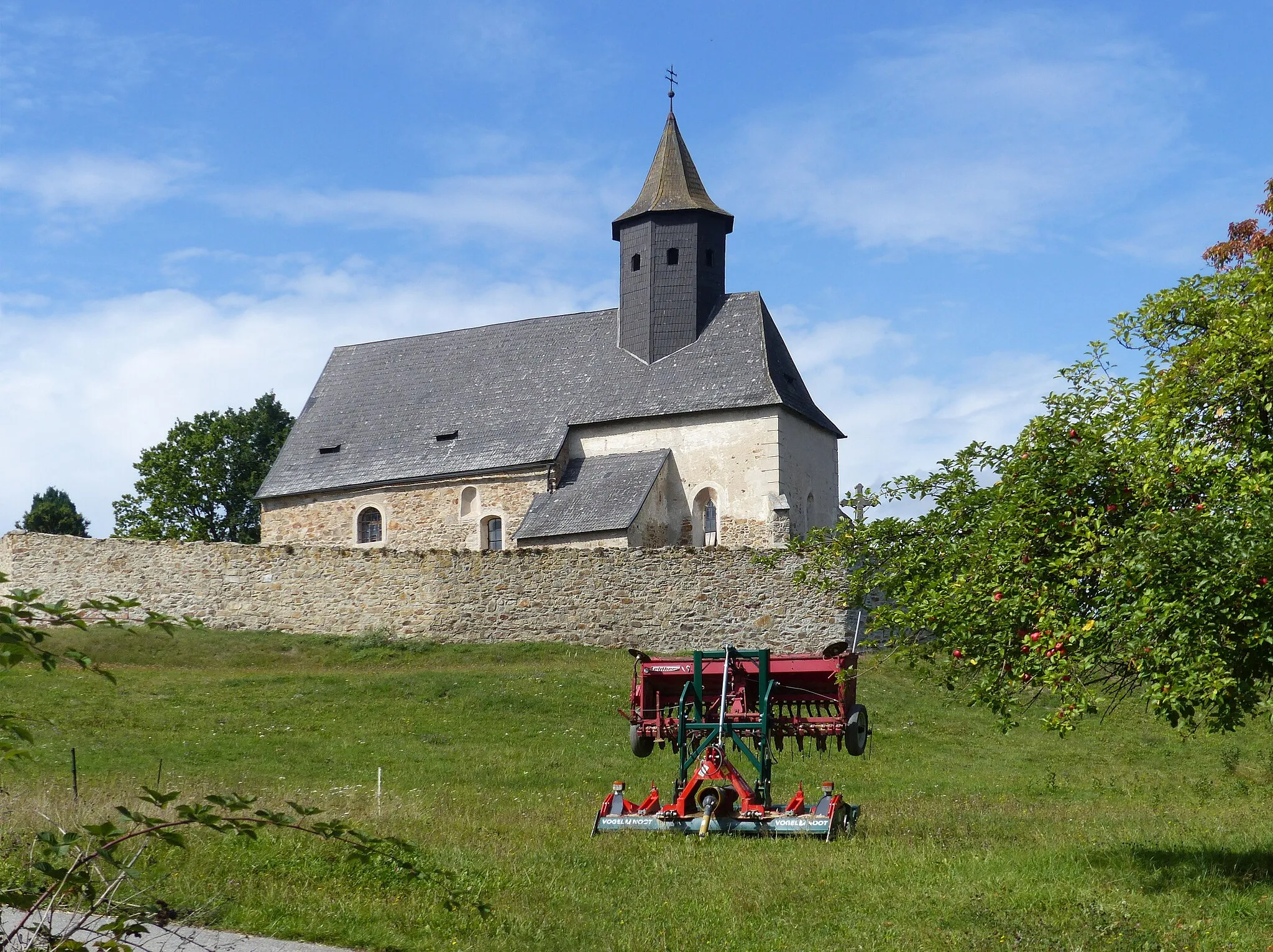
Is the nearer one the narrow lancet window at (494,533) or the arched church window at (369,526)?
the narrow lancet window at (494,533)

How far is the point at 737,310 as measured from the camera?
125ft

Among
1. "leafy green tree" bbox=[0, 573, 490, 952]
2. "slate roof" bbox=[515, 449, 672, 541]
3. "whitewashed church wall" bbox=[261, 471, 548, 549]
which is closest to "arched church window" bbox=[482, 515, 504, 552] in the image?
"whitewashed church wall" bbox=[261, 471, 548, 549]

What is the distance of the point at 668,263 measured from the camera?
A: 38.7 m

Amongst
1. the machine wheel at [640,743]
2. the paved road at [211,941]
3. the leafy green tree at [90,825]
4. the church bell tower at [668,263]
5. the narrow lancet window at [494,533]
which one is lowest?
the paved road at [211,941]

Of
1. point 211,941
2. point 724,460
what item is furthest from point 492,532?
point 211,941

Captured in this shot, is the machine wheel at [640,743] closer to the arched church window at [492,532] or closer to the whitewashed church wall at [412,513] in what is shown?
the whitewashed church wall at [412,513]

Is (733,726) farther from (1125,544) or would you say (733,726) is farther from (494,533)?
(494,533)

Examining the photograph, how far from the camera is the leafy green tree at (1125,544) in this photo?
8.88 meters

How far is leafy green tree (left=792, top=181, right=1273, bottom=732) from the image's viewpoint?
→ 8875 millimetres

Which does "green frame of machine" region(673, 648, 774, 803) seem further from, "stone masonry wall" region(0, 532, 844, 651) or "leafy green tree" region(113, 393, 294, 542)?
"leafy green tree" region(113, 393, 294, 542)

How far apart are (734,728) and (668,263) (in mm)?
27157

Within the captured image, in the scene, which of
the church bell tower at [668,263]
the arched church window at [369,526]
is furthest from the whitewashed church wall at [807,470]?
the arched church window at [369,526]

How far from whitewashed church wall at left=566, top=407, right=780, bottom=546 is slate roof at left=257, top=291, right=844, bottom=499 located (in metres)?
0.40

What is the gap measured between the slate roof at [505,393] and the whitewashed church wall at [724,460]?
0.40m
